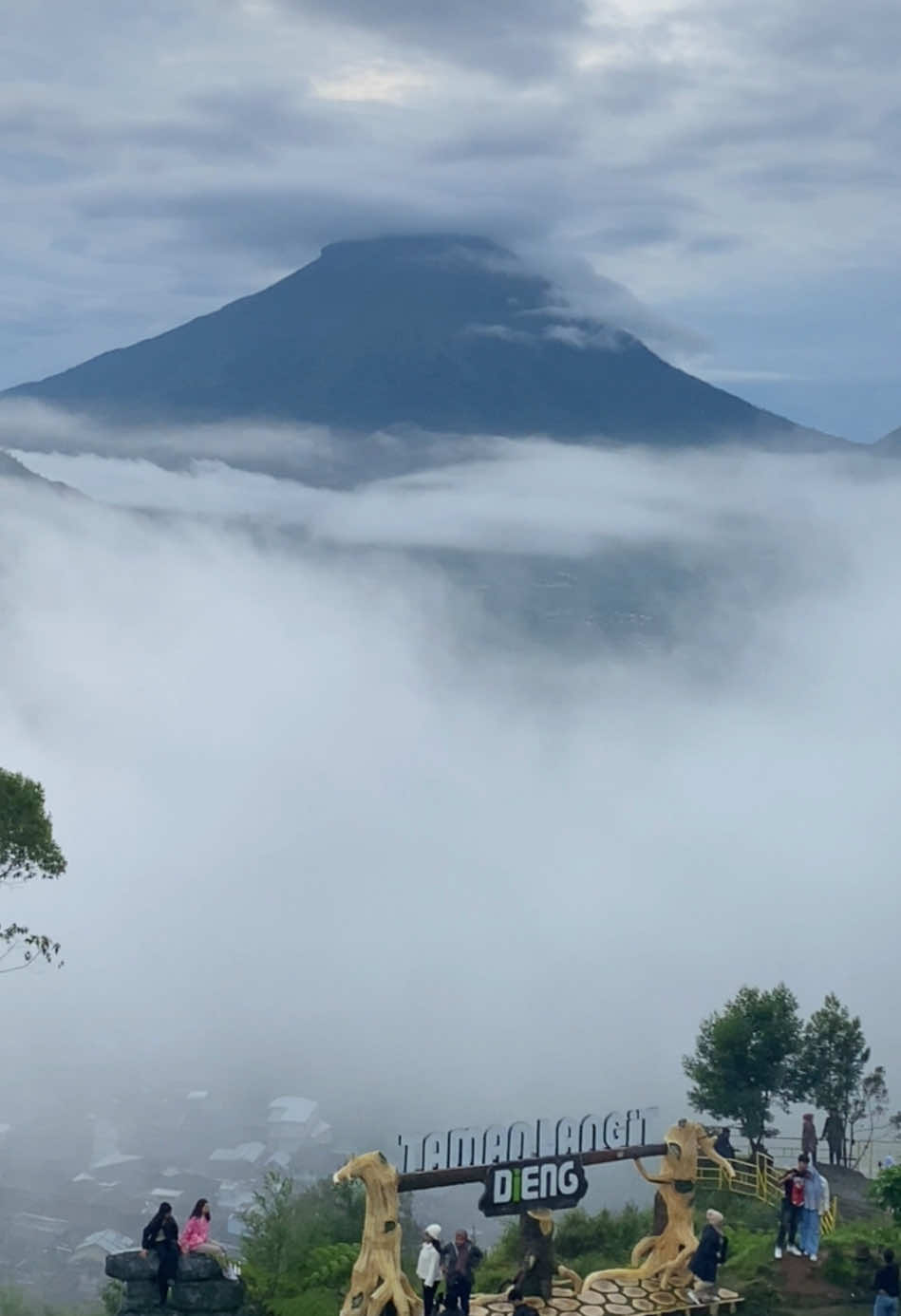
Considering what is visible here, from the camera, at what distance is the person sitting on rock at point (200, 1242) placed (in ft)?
112

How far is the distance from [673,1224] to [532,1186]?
450 centimetres

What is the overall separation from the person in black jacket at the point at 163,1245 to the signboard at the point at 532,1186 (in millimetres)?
7128

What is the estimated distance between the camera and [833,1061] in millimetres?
74500

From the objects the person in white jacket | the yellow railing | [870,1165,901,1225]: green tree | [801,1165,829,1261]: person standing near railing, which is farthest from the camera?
the yellow railing

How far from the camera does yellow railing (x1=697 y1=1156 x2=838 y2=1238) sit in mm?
46719

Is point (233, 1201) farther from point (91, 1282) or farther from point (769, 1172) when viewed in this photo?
point (769, 1172)

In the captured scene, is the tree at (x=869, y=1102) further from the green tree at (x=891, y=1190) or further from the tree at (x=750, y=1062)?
the green tree at (x=891, y=1190)

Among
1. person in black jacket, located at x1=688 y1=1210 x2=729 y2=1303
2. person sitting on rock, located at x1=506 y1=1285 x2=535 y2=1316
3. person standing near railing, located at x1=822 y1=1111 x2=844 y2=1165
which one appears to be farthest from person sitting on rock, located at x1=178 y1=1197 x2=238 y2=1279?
person standing near railing, located at x1=822 y1=1111 x2=844 y2=1165

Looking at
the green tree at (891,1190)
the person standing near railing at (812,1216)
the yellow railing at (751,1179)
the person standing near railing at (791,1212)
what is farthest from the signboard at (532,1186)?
the yellow railing at (751,1179)

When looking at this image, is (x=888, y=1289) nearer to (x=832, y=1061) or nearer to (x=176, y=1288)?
(x=176, y=1288)

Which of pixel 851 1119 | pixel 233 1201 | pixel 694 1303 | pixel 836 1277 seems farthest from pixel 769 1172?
pixel 233 1201

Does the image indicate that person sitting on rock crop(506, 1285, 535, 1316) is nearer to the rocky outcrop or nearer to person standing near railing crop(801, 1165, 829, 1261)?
the rocky outcrop

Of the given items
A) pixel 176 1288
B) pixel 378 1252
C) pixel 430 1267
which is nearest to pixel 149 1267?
pixel 176 1288

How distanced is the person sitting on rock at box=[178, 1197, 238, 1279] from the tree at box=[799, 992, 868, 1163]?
44.8 metres
